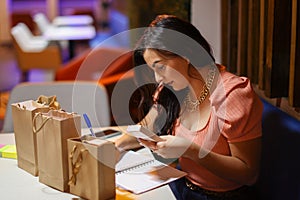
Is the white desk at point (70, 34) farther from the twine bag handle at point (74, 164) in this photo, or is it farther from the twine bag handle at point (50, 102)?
the twine bag handle at point (74, 164)

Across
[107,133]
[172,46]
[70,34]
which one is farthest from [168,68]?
[70,34]

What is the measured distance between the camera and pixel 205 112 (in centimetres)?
174

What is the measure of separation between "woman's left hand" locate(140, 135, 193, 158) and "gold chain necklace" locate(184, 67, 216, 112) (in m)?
0.30

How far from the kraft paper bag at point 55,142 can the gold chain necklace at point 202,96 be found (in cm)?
49

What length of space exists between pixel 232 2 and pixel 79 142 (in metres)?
1.52

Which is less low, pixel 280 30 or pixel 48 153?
pixel 280 30

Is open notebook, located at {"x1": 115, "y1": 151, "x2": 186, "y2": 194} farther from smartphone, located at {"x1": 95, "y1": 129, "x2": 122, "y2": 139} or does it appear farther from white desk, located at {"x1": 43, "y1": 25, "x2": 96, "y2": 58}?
white desk, located at {"x1": 43, "y1": 25, "x2": 96, "y2": 58}

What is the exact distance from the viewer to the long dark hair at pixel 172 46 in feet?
5.45

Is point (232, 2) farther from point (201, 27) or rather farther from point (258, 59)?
point (258, 59)

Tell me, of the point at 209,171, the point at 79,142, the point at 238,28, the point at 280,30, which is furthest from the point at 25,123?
the point at 238,28

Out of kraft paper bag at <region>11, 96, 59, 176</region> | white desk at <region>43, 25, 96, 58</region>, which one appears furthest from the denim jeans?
white desk at <region>43, 25, 96, 58</region>

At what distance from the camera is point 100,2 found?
1103cm

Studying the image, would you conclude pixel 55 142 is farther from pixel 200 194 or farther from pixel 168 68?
pixel 200 194

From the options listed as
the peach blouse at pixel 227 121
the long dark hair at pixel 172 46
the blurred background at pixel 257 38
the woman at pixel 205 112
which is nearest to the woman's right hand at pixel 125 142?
the woman at pixel 205 112
